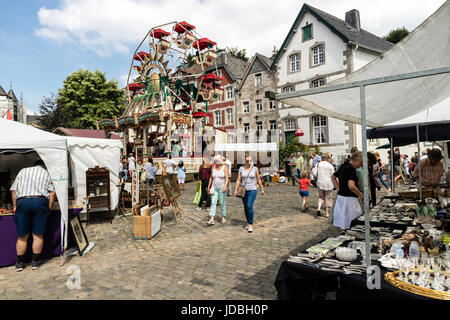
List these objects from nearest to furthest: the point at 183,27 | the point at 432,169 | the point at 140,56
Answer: the point at 432,169, the point at 183,27, the point at 140,56

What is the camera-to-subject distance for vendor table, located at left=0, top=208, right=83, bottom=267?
16.2 feet

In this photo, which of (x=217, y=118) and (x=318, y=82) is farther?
(x=217, y=118)

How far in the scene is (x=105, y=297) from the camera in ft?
12.0

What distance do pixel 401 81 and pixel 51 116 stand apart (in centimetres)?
3265

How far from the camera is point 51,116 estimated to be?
96.6 feet

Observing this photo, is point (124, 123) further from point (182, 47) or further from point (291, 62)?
point (291, 62)

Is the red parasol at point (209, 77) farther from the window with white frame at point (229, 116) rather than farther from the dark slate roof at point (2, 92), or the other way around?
the dark slate roof at point (2, 92)

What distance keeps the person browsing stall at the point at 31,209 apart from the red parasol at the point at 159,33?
2261cm

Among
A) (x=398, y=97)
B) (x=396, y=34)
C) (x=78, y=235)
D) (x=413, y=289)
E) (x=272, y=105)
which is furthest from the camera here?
(x=396, y=34)

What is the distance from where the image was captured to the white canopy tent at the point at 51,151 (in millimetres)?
5074

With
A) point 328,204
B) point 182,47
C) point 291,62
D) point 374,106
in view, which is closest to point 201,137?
point 182,47

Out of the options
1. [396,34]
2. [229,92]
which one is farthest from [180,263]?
[396,34]

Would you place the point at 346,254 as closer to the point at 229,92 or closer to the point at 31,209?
the point at 31,209

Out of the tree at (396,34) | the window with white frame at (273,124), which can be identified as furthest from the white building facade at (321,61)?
the tree at (396,34)
